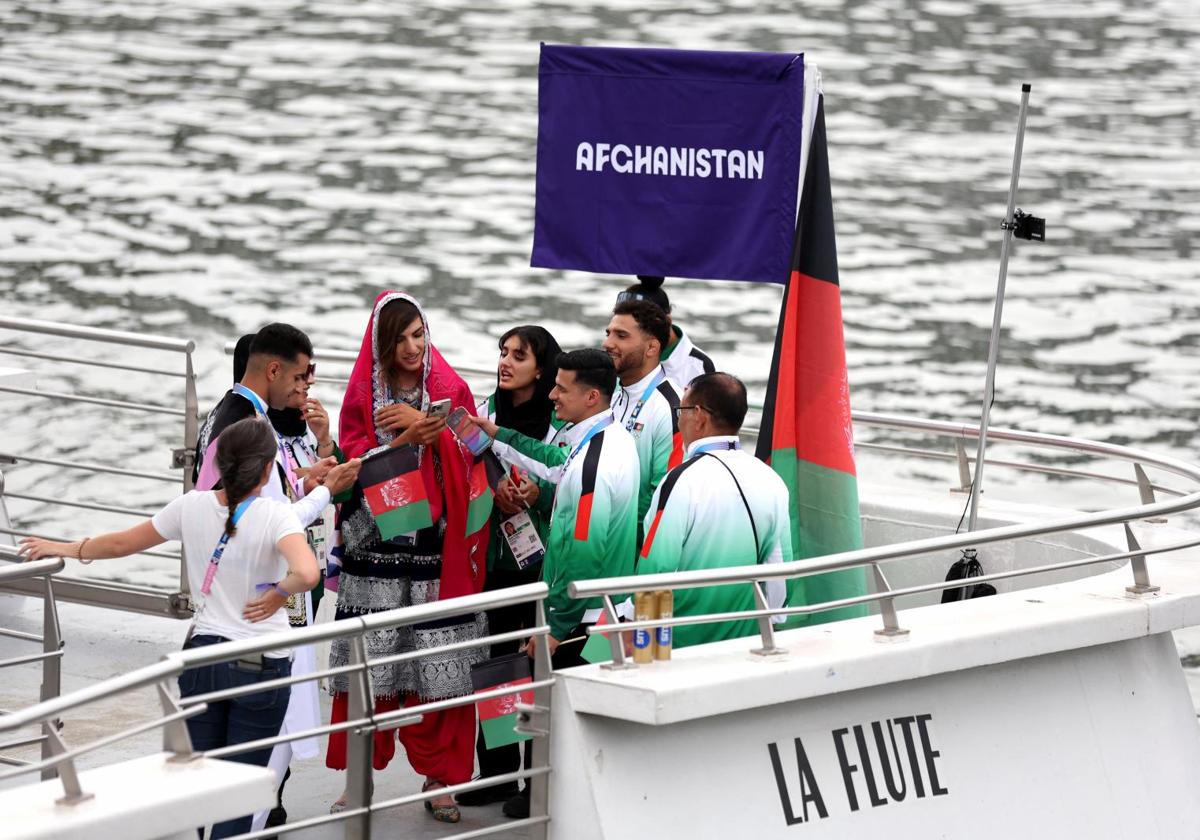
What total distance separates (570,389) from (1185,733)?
258cm

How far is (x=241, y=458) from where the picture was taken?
5.46 meters

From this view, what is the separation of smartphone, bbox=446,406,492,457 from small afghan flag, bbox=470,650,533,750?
82cm

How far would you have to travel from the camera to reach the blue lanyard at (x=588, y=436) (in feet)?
20.9

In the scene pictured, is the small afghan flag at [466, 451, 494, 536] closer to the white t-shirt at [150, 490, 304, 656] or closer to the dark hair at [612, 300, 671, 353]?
the dark hair at [612, 300, 671, 353]

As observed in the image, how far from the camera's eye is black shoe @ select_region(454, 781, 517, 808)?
22.4 feet

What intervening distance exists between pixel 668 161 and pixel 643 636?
2.73 metres

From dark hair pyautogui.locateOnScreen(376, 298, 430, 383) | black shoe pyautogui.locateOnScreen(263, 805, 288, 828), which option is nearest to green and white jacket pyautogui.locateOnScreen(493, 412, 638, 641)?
dark hair pyautogui.locateOnScreen(376, 298, 430, 383)

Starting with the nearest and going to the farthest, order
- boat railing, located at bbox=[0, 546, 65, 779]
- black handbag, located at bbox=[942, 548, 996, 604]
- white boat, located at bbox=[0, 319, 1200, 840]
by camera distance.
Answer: white boat, located at bbox=[0, 319, 1200, 840]
boat railing, located at bbox=[0, 546, 65, 779]
black handbag, located at bbox=[942, 548, 996, 604]

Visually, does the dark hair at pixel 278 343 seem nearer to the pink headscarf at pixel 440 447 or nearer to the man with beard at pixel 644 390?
the pink headscarf at pixel 440 447

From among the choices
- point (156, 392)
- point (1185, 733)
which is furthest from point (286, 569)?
point (156, 392)

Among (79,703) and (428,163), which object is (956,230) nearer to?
(428,163)

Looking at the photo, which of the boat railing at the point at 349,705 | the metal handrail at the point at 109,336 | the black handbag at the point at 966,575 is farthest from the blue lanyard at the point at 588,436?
the metal handrail at the point at 109,336

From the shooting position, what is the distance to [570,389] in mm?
6508

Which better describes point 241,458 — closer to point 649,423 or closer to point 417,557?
point 417,557
